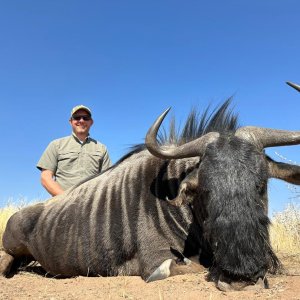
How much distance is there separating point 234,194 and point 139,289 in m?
1.20

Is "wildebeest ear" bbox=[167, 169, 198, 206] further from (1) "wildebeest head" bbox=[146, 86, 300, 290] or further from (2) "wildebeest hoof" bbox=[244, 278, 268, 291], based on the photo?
(2) "wildebeest hoof" bbox=[244, 278, 268, 291]

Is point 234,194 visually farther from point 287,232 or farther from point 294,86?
point 287,232

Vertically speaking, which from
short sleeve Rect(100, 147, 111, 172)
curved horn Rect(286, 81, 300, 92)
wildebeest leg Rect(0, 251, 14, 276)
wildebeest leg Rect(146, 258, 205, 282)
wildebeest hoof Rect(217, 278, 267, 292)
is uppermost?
curved horn Rect(286, 81, 300, 92)

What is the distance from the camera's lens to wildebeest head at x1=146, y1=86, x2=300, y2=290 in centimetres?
370

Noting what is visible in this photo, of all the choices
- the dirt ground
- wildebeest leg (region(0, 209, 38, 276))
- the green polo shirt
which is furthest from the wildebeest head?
the green polo shirt

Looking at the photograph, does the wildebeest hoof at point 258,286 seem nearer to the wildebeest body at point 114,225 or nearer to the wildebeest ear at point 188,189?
the wildebeest ear at point 188,189

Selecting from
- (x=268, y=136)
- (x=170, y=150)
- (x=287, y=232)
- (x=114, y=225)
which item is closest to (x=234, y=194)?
(x=268, y=136)

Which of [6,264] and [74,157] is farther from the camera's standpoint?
[74,157]

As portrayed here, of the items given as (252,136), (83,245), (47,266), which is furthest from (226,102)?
(47,266)

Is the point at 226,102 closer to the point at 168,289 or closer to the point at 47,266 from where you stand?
the point at 168,289

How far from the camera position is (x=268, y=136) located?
4672 mm

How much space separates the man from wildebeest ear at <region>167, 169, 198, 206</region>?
330cm

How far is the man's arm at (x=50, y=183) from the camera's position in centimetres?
733

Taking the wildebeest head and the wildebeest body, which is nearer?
the wildebeest head
